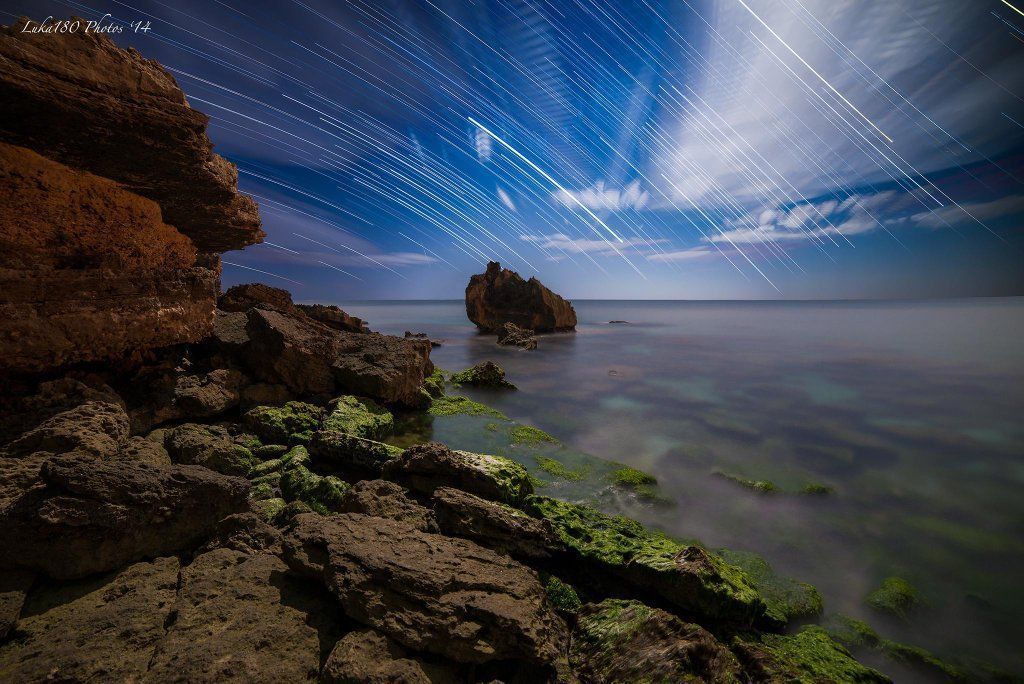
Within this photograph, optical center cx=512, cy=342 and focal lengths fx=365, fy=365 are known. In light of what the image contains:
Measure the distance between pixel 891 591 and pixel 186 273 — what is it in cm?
1248

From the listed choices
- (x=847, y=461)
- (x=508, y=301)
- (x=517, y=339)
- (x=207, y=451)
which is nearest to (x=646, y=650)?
(x=207, y=451)

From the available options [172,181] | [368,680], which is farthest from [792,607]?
[172,181]

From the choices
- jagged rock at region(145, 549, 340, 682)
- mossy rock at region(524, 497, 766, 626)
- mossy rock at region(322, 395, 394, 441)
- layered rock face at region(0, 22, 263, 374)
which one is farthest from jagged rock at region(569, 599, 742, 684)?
layered rock face at region(0, 22, 263, 374)

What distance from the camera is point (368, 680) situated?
2.58 metres

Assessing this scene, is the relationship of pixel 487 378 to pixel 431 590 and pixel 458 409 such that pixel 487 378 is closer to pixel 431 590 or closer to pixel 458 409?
pixel 458 409

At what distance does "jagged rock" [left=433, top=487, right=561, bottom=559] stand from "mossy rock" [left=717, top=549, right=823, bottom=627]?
272 cm

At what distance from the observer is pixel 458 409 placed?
1164 cm

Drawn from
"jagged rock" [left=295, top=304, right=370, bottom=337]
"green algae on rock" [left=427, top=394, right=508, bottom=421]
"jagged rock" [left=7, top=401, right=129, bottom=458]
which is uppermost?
"jagged rock" [left=295, top=304, right=370, bottom=337]

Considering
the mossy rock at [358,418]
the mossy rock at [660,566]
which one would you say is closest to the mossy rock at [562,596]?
the mossy rock at [660,566]

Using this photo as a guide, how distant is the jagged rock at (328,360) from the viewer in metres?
8.87

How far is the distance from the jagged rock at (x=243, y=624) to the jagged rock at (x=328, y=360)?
242 inches

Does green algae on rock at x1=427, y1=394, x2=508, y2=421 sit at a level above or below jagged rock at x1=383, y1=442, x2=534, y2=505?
below

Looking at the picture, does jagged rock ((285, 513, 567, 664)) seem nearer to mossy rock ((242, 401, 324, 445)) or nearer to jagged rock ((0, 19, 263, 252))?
mossy rock ((242, 401, 324, 445))

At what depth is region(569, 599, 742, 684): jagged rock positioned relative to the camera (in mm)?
2898
